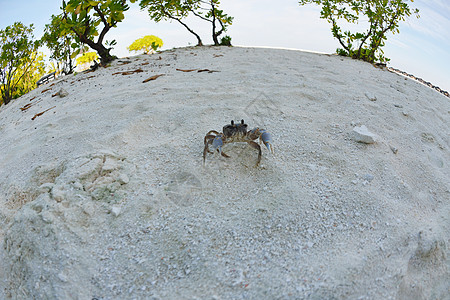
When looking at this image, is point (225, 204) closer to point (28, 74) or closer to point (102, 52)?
point (102, 52)

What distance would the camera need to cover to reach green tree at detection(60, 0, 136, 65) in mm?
5727

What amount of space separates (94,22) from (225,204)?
242 inches

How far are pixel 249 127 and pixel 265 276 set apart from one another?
1.55 metres

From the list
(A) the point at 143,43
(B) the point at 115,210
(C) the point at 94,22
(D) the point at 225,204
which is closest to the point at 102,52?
(C) the point at 94,22

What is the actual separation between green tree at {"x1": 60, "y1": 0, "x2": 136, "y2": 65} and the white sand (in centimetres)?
292

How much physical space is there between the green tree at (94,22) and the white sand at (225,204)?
9.58 ft

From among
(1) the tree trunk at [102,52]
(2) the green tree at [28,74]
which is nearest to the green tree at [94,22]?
(1) the tree trunk at [102,52]

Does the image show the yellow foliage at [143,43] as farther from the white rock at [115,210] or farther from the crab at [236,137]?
the white rock at [115,210]

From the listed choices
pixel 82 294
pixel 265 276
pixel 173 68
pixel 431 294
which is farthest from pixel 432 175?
pixel 173 68

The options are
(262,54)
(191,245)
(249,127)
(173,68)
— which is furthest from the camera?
(262,54)

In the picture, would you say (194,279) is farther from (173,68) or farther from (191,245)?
(173,68)

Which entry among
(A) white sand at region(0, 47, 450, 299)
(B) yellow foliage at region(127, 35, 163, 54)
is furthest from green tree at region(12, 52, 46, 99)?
(A) white sand at region(0, 47, 450, 299)

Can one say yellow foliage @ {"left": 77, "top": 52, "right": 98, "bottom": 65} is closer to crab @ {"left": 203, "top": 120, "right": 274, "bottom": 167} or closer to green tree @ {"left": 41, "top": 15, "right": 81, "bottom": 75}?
green tree @ {"left": 41, "top": 15, "right": 81, "bottom": 75}

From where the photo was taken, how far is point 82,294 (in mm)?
1774
